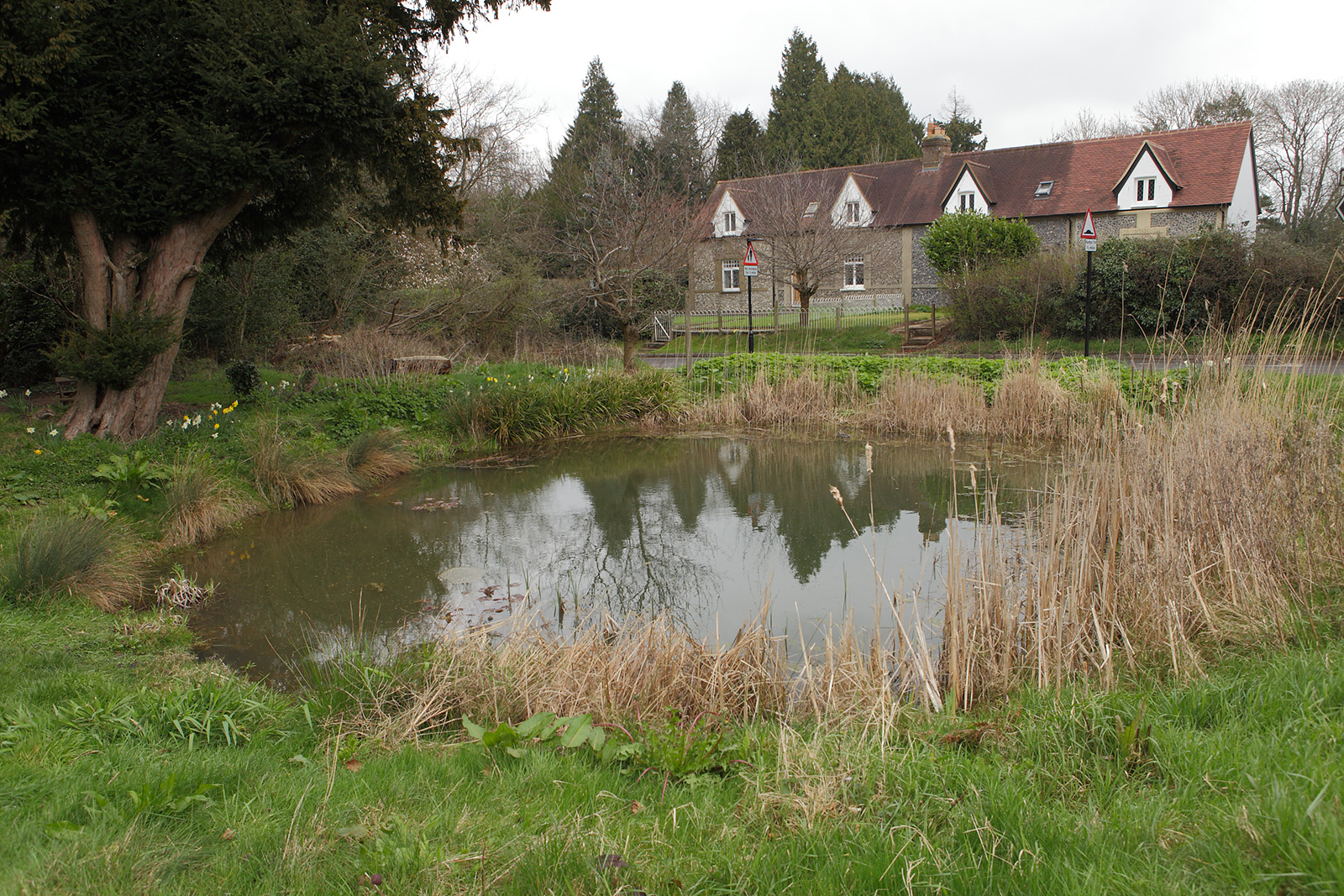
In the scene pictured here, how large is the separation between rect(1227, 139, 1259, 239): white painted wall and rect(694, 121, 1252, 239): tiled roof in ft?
2.08

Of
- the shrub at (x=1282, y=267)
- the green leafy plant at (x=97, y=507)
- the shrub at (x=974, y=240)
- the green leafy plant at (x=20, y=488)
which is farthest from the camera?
the shrub at (x=974, y=240)

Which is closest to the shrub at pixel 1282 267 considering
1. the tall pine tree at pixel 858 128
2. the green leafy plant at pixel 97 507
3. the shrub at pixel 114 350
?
the shrub at pixel 114 350

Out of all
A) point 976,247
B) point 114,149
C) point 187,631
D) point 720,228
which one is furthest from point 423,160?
point 720,228

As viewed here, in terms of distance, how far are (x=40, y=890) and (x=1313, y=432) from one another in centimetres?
589

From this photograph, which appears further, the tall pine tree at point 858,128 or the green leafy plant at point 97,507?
the tall pine tree at point 858,128

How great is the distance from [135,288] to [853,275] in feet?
92.4

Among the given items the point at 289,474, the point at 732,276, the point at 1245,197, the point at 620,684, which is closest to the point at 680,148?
the point at 732,276

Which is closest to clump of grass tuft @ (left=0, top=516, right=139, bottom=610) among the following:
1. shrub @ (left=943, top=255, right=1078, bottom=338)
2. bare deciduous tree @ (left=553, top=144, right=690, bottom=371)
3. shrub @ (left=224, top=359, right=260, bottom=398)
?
shrub @ (left=224, top=359, right=260, bottom=398)

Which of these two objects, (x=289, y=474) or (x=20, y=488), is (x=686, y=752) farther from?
(x=289, y=474)

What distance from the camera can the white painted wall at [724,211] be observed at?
36812mm

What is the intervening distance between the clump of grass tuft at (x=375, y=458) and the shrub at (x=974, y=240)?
766 inches

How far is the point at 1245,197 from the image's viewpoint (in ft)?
98.1

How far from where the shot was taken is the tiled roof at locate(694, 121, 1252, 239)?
29.1 m

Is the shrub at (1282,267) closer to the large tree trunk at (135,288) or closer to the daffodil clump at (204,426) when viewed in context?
the daffodil clump at (204,426)
